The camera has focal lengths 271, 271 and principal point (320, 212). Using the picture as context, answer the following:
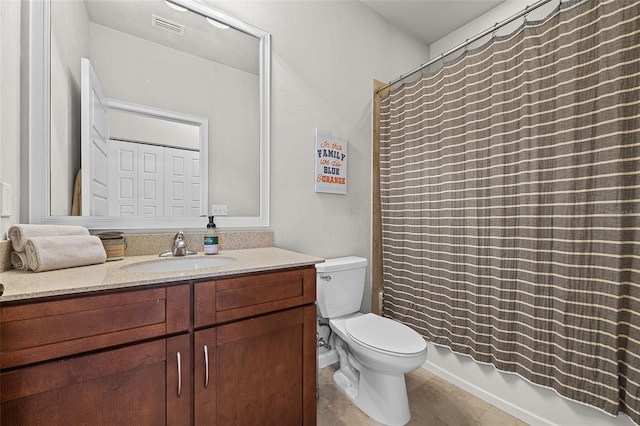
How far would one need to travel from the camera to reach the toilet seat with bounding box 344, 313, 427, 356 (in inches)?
52.0

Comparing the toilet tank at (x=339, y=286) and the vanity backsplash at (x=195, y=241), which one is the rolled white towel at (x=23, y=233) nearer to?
the vanity backsplash at (x=195, y=241)

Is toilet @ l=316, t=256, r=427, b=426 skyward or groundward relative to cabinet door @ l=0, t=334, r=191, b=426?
groundward

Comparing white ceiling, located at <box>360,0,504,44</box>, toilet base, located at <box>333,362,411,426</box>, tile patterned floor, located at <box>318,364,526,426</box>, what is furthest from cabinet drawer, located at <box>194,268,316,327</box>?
white ceiling, located at <box>360,0,504,44</box>

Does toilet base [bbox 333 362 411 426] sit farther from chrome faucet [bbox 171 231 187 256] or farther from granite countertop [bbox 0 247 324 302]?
chrome faucet [bbox 171 231 187 256]

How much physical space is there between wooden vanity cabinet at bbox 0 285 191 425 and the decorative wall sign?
3.89 feet

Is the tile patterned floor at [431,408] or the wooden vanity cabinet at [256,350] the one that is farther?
the tile patterned floor at [431,408]

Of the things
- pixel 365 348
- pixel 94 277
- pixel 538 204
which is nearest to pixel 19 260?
pixel 94 277

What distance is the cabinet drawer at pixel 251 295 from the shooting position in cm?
91

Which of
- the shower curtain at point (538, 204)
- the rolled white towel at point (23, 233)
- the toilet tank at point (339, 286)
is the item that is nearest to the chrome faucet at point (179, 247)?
the rolled white towel at point (23, 233)

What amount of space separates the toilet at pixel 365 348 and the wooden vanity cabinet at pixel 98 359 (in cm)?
87

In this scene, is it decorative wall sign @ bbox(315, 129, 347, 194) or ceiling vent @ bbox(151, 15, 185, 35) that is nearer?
ceiling vent @ bbox(151, 15, 185, 35)

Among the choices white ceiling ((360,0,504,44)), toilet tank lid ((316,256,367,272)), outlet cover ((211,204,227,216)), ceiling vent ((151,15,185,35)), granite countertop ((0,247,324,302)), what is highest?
white ceiling ((360,0,504,44))

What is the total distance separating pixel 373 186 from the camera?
7.16 feet

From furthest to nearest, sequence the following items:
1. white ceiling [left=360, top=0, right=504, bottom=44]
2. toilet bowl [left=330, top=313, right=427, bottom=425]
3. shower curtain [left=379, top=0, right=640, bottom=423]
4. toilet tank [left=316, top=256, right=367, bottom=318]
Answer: white ceiling [left=360, top=0, right=504, bottom=44], toilet tank [left=316, top=256, right=367, bottom=318], toilet bowl [left=330, top=313, right=427, bottom=425], shower curtain [left=379, top=0, right=640, bottom=423]
